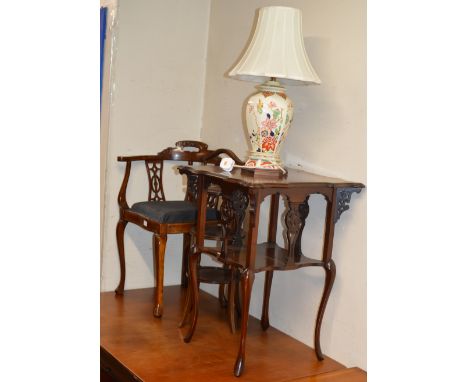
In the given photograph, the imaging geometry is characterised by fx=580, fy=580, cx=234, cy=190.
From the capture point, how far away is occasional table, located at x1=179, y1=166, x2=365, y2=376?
2438 millimetres

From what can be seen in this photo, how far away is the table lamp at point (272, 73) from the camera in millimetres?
2580

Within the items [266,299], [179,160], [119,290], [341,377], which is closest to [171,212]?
[179,160]

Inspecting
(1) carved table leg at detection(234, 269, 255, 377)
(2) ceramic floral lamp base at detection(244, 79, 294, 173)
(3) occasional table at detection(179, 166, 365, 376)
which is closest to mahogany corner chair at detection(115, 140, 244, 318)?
(3) occasional table at detection(179, 166, 365, 376)

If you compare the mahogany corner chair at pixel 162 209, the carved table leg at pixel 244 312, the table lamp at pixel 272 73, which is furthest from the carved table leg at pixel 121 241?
the carved table leg at pixel 244 312

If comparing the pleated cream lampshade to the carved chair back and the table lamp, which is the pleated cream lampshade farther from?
the carved chair back

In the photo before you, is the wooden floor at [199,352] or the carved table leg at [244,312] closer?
the carved table leg at [244,312]

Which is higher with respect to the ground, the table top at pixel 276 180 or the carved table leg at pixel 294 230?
the table top at pixel 276 180

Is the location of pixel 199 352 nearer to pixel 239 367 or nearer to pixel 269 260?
pixel 239 367

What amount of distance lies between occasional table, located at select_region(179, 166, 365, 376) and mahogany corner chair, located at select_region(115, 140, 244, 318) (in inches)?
10.0

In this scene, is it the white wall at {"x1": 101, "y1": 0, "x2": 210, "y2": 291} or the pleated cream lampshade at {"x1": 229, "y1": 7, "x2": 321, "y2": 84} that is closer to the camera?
the pleated cream lampshade at {"x1": 229, "y1": 7, "x2": 321, "y2": 84}

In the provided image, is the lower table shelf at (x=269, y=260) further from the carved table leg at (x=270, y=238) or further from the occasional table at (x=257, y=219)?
the carved table leg at (x=270, y=238)
